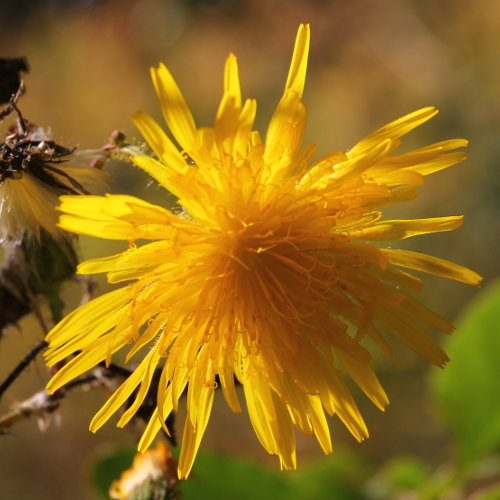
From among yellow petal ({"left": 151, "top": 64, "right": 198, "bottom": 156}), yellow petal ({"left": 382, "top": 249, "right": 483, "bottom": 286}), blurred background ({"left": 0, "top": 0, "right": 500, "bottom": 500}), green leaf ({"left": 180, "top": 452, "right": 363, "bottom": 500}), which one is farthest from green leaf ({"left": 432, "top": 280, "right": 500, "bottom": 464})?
yellow petal ({"left": 151, "top": 64, "right": 198, "bottom": 156})

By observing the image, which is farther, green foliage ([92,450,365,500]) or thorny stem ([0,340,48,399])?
green foliage ([92,450,365,500])

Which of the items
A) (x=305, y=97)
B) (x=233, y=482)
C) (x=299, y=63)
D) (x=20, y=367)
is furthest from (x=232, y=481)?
(x=305, y=97)

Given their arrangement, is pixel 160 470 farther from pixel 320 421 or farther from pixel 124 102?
pixel 124 102

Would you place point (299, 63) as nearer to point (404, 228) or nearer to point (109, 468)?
point (404, 228)

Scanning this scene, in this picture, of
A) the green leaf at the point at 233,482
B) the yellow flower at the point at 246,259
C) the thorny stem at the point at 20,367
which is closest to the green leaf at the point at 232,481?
the green leaf at the point at 233,482

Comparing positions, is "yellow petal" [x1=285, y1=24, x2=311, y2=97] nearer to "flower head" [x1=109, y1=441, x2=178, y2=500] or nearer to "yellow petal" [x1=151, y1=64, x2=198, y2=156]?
"yellow petal" [x1=151, y1=64, x2=198, y2=156]
